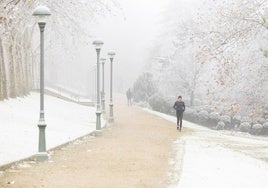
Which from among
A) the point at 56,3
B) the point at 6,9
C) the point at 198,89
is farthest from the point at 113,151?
the point at 198,89

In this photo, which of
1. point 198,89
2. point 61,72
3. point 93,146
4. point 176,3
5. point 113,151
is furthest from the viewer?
point 61,72

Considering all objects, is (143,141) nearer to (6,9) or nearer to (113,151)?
(113,151)

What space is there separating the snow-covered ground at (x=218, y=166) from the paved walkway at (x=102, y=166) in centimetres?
39

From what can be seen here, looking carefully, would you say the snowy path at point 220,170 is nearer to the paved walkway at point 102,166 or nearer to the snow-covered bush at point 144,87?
the paved walkway at point 102,166

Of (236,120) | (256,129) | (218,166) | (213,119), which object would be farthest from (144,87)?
(218,166)

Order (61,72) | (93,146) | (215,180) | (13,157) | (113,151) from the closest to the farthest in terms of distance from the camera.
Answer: (215,180) → (13,157) → (113,151) → (93,146) → (61,72)

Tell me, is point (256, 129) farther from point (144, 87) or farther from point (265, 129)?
point (144, 87)

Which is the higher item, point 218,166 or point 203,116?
point 218,166

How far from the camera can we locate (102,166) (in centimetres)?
1440

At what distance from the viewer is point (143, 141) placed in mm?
22312

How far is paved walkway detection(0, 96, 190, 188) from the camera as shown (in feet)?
39.1

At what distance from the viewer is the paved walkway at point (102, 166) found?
469 inches

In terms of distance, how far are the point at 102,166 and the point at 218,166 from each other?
122 inches

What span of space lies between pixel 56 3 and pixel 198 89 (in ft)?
80.6
